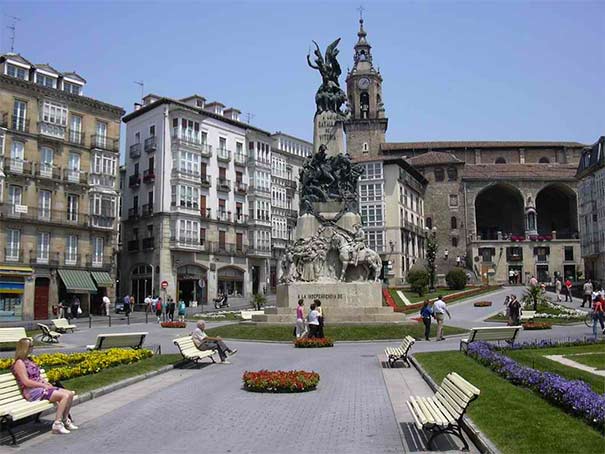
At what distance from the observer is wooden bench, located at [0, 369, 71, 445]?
28.3ft

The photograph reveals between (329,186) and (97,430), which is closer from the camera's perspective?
(97,430)

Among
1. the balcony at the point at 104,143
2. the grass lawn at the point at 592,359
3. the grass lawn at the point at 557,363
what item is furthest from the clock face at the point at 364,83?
the grass lawn at the point at 592,359

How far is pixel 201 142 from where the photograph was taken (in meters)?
63.7

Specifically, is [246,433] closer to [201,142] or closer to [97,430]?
[97,430]

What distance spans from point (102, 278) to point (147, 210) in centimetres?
1117

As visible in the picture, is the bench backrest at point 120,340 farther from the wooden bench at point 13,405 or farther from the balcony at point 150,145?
the balcony at point 150,145

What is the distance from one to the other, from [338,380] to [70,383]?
5.97 metres

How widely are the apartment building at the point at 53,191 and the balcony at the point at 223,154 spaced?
42.7ft

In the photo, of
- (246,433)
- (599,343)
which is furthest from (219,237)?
(246,433)

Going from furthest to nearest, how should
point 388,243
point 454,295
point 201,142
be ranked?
point 388,243 → point 201,142 → point 454,295

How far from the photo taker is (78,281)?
163 ft

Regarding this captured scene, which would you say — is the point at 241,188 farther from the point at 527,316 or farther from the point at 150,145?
the point at 527,316

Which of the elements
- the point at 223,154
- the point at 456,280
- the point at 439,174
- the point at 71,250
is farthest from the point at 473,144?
the point at 71,250

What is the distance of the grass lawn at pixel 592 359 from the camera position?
15.3m
